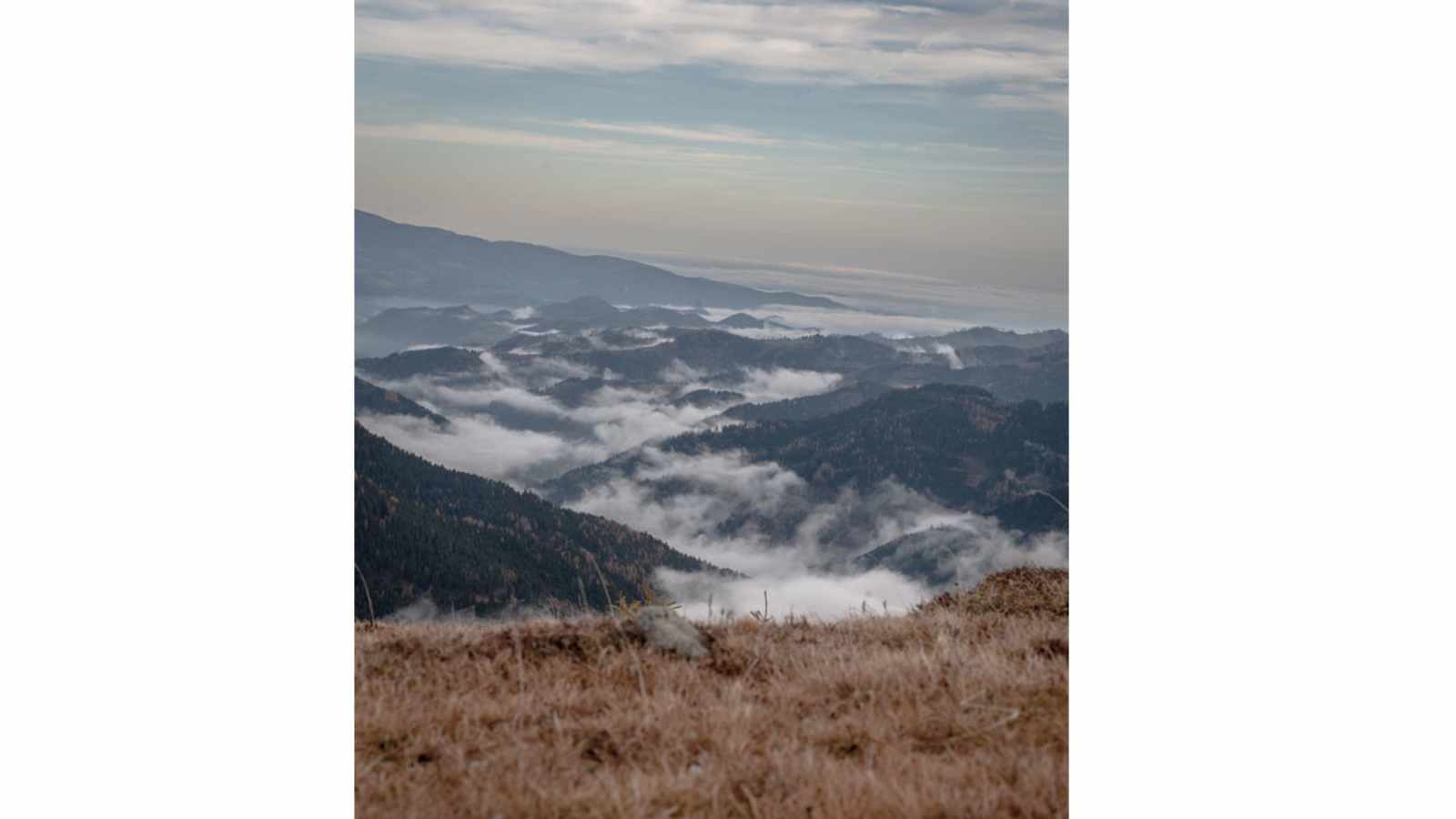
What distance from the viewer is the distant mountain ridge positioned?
640 cm

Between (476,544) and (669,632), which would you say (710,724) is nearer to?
(669,632)

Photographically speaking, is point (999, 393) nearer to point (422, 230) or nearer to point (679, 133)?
point (679, 133)

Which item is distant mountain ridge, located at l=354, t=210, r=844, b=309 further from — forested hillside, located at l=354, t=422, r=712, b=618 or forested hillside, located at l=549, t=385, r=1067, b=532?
forested hillside, located at l=354, t=422, r=712, b=618

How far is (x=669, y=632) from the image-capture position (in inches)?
198

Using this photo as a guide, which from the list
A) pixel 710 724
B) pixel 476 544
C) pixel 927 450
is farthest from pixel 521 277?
pixel 710 724

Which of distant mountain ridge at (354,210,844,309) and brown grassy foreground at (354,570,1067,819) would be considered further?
distant mountain ridge at (354,210,844,309)

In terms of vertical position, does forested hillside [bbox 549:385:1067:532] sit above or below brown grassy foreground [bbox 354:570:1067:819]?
above

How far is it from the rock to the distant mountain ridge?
6.36 ft

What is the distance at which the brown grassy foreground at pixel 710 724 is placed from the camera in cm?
399

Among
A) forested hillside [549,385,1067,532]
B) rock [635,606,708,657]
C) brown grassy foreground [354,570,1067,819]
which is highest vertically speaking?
forested hillside [549,385,1067,532]

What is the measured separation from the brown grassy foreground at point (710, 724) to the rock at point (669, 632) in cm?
6

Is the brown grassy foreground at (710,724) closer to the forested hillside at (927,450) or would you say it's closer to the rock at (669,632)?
the rock at (669,632)

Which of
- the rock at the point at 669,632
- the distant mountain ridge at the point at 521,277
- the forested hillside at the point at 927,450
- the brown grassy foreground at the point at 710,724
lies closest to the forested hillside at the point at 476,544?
the forested hillside at the point at 927,450

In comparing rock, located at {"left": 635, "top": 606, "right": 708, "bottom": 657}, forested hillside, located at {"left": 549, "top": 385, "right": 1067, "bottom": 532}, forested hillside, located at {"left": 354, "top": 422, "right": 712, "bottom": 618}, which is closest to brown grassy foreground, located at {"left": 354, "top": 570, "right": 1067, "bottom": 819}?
rock, located at {"left": 635, "top": 606, "right": 708, "bottom": 657}
